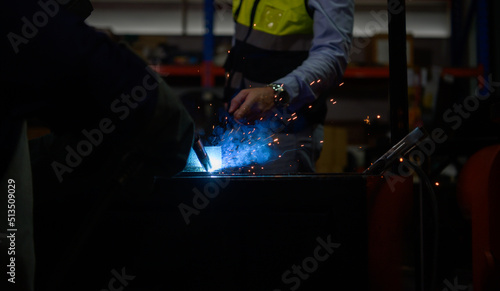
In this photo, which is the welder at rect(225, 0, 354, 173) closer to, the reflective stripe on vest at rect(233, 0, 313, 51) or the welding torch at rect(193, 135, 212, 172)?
the reflective stripe on vest at rect(233, 0, 313, 51)

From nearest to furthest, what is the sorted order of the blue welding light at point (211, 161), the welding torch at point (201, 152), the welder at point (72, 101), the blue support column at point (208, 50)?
the welder at point (72, 101) → the welding torch at point (201, 152) → the blue welding light at point (211, 161) → the blue support column at point (208, 50)

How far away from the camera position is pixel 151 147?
56 centimetres

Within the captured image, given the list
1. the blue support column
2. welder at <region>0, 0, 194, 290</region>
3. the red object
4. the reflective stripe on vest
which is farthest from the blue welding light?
the blue support column

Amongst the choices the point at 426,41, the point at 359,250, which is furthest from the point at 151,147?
the point at 426,41

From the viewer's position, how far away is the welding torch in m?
0.76

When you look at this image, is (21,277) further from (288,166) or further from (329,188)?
(288,166)

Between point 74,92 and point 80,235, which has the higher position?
point 74,92

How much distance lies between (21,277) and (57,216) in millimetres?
139

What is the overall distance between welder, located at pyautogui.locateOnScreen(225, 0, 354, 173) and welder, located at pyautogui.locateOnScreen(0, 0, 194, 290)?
42 centimetres

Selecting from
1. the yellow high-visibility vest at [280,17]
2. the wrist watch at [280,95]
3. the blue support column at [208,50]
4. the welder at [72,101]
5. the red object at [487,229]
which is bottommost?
the red object at [487,229]

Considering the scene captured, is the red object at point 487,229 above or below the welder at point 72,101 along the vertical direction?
below

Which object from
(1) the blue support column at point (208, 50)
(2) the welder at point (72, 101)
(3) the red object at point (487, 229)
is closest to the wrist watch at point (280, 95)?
(2) the welder at point (72, 101)

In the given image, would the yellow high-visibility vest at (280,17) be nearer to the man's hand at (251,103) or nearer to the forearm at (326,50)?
the forearm at (326,50)

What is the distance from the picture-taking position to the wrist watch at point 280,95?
0.97 m
